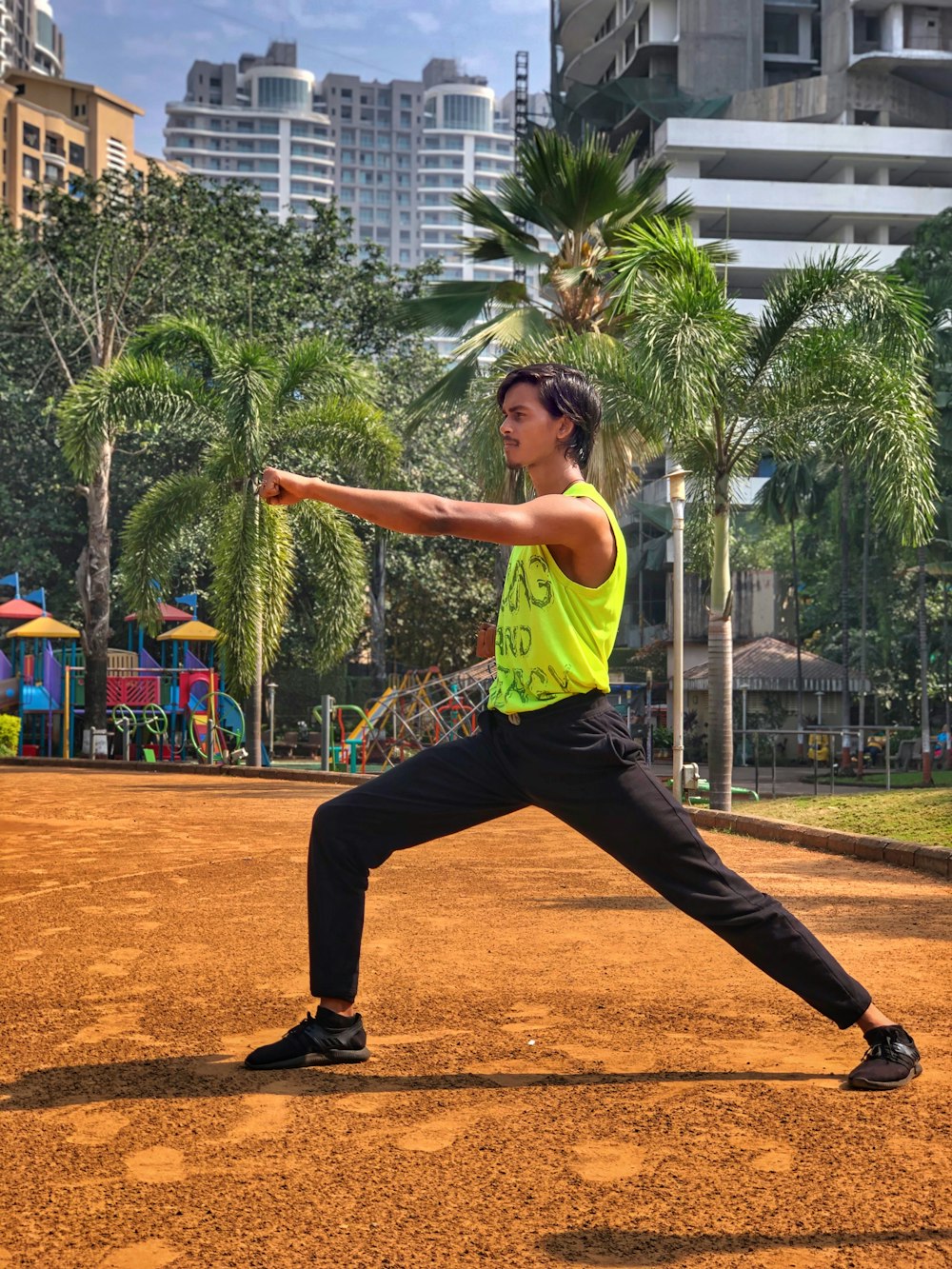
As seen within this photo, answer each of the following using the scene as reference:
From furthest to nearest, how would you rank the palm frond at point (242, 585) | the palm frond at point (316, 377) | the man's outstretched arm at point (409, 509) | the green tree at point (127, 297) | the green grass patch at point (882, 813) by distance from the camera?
the green tree at point (127, 297)
the palm frond at point (316, 377)
the palm frond at point (242, 585)
the green grass patch at point (882, 813)
the man's outstretched arm at point (409, 509)

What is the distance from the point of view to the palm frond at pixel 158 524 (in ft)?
74.6

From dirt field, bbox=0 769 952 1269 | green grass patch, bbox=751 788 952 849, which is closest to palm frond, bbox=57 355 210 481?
green grass patch, bbox=751 788 952 849

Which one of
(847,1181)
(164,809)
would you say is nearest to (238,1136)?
(847,1181)

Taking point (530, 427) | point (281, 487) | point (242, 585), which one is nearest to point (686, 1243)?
point (281, 487)

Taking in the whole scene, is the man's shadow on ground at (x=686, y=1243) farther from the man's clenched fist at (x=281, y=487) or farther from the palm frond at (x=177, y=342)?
the palm frond at (x=177, y=342)

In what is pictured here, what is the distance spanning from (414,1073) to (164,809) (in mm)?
10829

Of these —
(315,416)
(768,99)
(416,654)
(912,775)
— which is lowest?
(912,775)

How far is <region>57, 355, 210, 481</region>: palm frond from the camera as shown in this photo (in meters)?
21.5

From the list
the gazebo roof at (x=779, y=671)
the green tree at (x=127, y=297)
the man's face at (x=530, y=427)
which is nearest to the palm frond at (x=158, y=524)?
the green tree at (x=127, y=297)

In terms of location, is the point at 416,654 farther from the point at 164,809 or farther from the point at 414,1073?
the point at 414,1073

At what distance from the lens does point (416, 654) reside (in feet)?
141

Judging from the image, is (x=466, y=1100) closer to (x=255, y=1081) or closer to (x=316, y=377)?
(x=255, y=1081)

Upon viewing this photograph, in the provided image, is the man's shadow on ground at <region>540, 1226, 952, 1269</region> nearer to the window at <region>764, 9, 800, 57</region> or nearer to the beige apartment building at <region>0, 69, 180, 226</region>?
the window at <region>764, 9, 800, 57</region>

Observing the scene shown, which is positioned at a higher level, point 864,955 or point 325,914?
point 325,914
